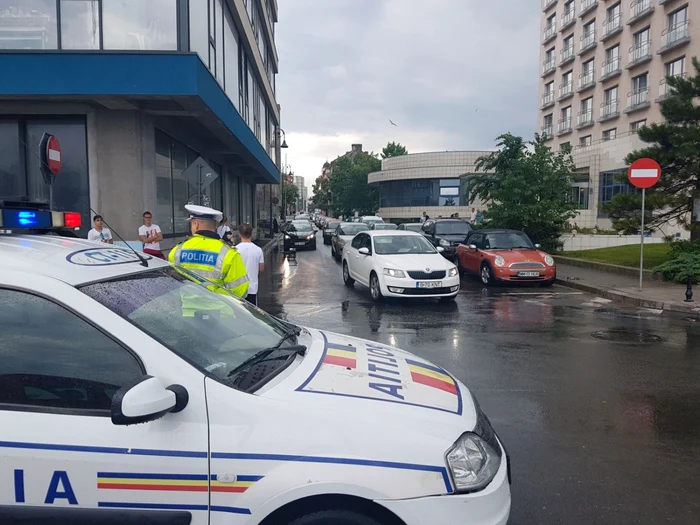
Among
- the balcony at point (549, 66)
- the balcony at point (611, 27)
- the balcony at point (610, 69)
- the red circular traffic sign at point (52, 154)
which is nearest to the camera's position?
the red circular traffic sign at point (52, 154)

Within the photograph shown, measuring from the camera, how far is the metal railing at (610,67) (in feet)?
131

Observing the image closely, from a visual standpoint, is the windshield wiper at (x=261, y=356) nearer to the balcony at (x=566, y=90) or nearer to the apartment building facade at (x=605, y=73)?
the apartment building facade at (x=605, y=73)

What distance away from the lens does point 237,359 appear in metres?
2.80

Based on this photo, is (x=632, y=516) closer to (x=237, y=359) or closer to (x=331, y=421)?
(x=331, y=421)

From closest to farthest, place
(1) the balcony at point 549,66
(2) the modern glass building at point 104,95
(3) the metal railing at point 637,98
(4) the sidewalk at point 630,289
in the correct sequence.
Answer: (4) the sidewalk at point 630,289, (2) the modern glass building at point 104,95, (3) the metal railing at point 637,98, (1) the balcony at point 549,66

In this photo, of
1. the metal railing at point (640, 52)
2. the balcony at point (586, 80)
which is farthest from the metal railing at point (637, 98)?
the balcony at point (586, 80)

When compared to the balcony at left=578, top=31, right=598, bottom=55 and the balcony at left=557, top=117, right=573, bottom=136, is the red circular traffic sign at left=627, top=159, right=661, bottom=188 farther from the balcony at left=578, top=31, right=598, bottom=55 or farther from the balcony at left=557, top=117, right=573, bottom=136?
the balcony at left=557, top=117, right=573, bottom=136

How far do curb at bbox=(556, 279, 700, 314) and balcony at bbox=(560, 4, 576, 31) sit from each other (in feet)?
132

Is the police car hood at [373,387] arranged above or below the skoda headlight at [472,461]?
above

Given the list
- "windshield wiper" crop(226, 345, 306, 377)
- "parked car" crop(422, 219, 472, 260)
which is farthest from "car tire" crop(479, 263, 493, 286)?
"windshield wiper" crop(226, 345, 306, 377)

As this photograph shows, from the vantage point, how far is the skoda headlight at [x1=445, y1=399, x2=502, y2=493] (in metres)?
2.38

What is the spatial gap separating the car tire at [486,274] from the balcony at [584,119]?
33.9 m

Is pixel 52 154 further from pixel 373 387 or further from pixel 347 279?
pixel 347 279

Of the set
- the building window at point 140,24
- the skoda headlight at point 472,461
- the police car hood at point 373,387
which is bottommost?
the skoda headlight at point 472,461
